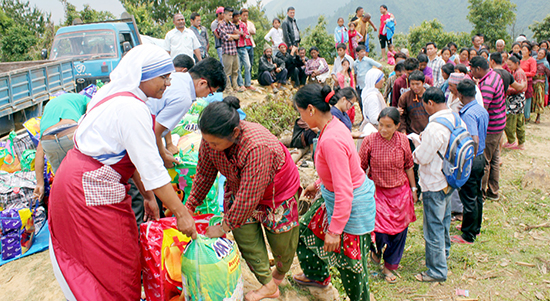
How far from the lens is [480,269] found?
3.76 metres

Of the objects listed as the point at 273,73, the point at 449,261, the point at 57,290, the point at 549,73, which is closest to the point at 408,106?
the point at 449,261

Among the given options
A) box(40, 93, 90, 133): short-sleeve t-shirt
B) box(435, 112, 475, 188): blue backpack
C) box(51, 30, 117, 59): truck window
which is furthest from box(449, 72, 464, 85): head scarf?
box(51, 30, 117, 59): truck window

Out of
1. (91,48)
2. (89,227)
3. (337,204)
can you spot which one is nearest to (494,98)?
(337,204)

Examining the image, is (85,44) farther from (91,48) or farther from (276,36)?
(276,36)

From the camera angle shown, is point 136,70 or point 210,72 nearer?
point 136,70

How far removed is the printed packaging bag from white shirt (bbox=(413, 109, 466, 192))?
2.14 m

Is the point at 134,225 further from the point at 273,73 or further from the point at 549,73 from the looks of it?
the point at 549,73

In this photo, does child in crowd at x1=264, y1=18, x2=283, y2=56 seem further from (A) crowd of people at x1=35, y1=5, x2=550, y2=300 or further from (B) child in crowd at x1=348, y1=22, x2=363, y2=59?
(A) crowd of people at x1=35, y1=5, x2=550, y2=300

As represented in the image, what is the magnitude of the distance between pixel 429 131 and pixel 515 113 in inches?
200

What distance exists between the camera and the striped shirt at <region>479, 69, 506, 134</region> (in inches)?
192

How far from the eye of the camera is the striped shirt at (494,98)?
4.89m

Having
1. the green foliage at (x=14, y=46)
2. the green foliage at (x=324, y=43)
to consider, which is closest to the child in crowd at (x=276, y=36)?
the green foliage at (x=324, y=43)

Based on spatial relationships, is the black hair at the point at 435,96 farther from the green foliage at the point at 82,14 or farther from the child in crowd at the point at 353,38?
the green foliage at the point at 82,14

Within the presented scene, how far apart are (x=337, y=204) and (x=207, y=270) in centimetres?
90
